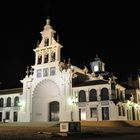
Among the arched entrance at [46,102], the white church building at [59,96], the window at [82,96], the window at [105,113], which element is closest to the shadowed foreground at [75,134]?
the window at [105,113]

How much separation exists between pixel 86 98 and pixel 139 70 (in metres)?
34.2

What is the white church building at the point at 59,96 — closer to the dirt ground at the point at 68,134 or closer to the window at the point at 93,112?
the window at the point at 93,112

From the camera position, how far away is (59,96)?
51.1m

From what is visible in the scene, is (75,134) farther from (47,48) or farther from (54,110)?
(47,48)

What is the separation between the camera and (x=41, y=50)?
55188 millimetres

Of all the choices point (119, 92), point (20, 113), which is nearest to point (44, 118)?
point (20, 113)

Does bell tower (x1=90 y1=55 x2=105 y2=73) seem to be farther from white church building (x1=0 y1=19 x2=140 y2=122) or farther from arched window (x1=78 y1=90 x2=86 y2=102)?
arched window (x1=78 y1=90 x2=86 y2=102)

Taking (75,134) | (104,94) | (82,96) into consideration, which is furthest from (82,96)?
(75,134)

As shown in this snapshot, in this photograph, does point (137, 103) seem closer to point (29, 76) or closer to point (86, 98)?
point (86, 98)

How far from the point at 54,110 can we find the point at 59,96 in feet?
12.4

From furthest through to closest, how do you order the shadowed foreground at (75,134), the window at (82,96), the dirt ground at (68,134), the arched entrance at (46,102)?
the arched entrance at (46,102)
the window at (82,96)
the shadowed foreground at (75,134)
the dirt ground at (68,134)

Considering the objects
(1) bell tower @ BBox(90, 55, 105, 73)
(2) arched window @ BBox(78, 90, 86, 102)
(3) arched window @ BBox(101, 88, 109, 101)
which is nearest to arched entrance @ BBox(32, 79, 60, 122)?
(2) arched window @ BBox(78, 90, 86, 102)

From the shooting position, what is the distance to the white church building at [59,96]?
4691cm

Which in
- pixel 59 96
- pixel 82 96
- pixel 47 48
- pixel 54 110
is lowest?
pixel 54 110
